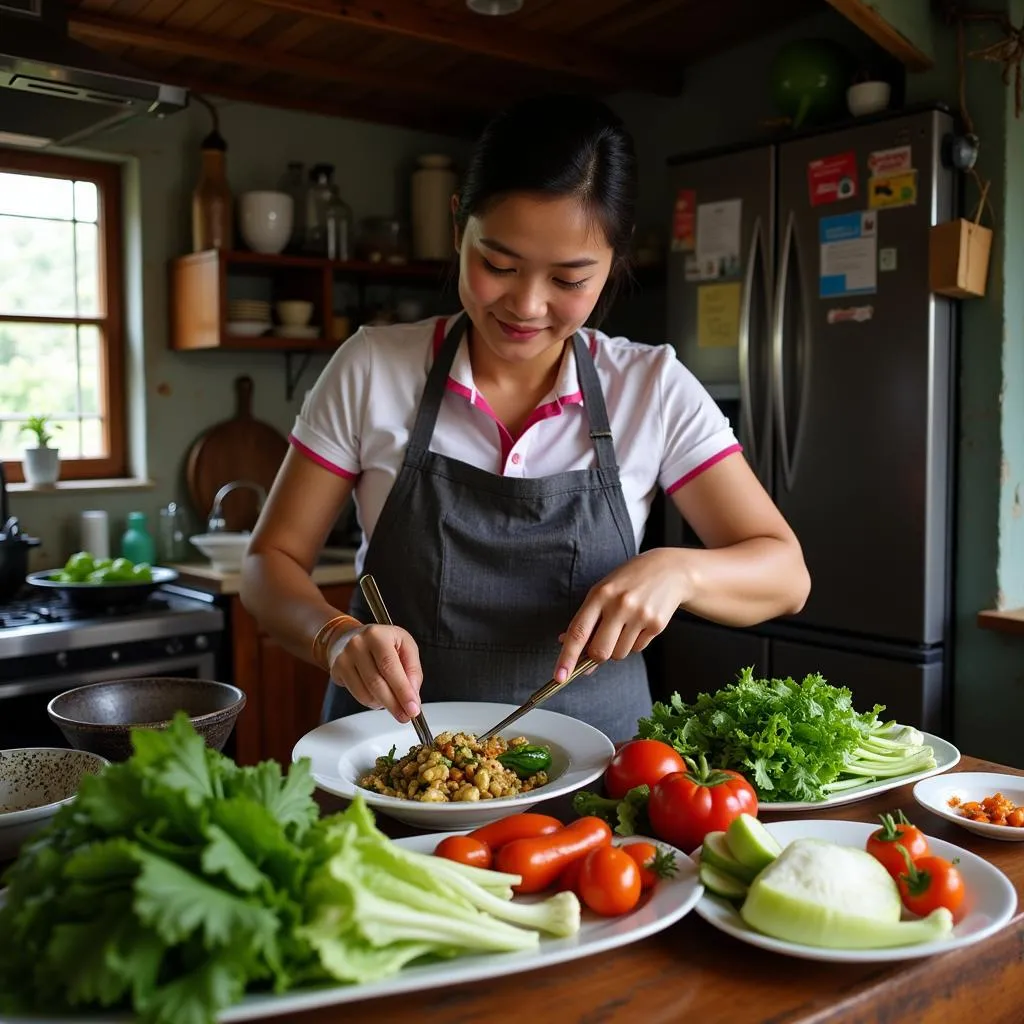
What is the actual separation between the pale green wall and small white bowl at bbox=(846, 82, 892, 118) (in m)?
2.05

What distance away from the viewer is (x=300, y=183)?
13.1 feet

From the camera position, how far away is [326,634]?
57.4 inches

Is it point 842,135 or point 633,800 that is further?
point 842,135

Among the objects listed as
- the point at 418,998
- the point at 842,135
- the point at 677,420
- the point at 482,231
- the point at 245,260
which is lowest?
the point at 418,998

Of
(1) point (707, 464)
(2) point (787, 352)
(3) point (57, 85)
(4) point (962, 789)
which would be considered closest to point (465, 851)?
(4) point (962, 789)

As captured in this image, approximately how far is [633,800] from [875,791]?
325 millimetres

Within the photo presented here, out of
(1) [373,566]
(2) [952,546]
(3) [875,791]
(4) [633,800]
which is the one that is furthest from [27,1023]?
(2) [952,546]

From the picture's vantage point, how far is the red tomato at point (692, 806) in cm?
111

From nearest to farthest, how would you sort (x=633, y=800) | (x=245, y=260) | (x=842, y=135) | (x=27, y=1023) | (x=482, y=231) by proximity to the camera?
(x=27, y=1023) → (x=633, y=800) → (x=482, y=231) → (x=842, y=135) → (x=245, y=260)

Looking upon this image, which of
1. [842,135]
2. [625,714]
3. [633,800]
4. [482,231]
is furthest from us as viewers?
[842,135]

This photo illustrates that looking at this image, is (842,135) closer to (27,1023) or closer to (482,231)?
(482,231)

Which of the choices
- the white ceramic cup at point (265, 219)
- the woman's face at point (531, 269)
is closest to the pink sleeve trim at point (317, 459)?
the woman's face at point (531, 269)

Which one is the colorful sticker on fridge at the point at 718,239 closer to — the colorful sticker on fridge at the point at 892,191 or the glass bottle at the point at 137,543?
the colorful sticker on fridge at the point at 892,191

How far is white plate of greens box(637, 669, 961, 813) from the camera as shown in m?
1.28
